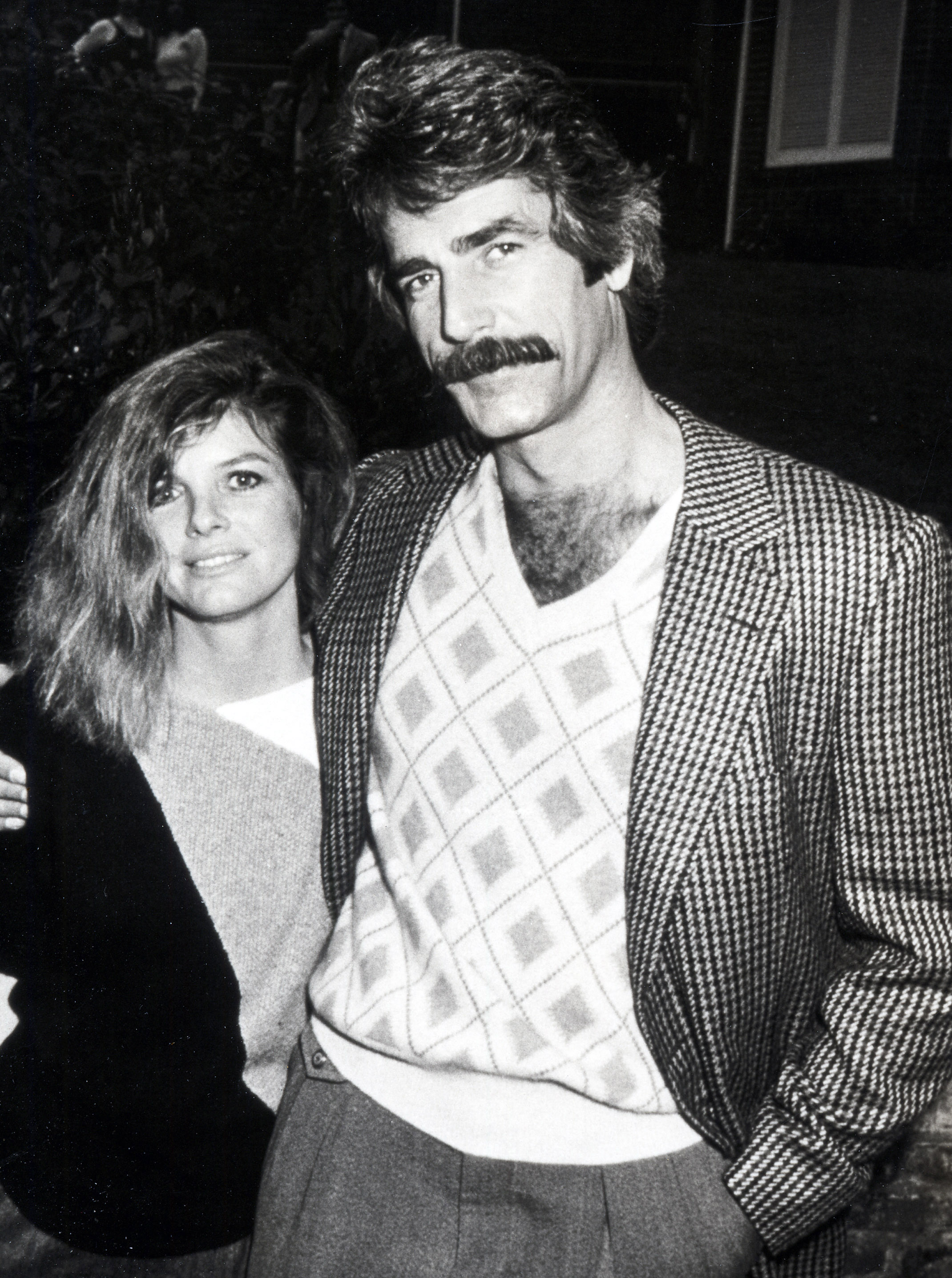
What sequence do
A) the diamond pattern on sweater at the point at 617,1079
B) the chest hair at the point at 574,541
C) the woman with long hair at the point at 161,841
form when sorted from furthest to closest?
the woman with long hair at the point at 161,841
the chest hair at the point at 574,541
the diamond pattern on sweater at the point at 617,1079

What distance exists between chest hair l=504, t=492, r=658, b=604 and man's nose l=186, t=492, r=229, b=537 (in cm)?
70

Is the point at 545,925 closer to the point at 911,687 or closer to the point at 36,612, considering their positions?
the point at 911,687

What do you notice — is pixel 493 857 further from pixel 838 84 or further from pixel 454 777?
pixel 838 84

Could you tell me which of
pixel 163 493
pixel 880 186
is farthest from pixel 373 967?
pixel 880 186

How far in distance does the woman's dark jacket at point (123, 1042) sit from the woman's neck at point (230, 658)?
247 mm

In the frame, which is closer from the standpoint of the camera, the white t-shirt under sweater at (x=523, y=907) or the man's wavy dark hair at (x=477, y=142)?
the white t-shirt under sweater at (x=523, y=907)

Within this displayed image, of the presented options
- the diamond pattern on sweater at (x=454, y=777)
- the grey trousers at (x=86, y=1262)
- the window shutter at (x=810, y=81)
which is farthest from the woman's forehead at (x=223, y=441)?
the window shutter at (x=810, y=81)

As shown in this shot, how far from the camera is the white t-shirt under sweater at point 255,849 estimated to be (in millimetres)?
2537

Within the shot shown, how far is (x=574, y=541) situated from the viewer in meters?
2.19

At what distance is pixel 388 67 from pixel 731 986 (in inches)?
64.6

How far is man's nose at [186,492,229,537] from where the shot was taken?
261 centimetres

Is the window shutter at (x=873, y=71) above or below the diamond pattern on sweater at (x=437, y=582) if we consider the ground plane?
above

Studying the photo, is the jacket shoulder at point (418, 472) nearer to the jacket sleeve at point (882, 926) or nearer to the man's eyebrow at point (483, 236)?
the man's eyebrow at point (483, 236)

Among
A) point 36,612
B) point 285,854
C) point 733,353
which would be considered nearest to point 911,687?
point 285,854
